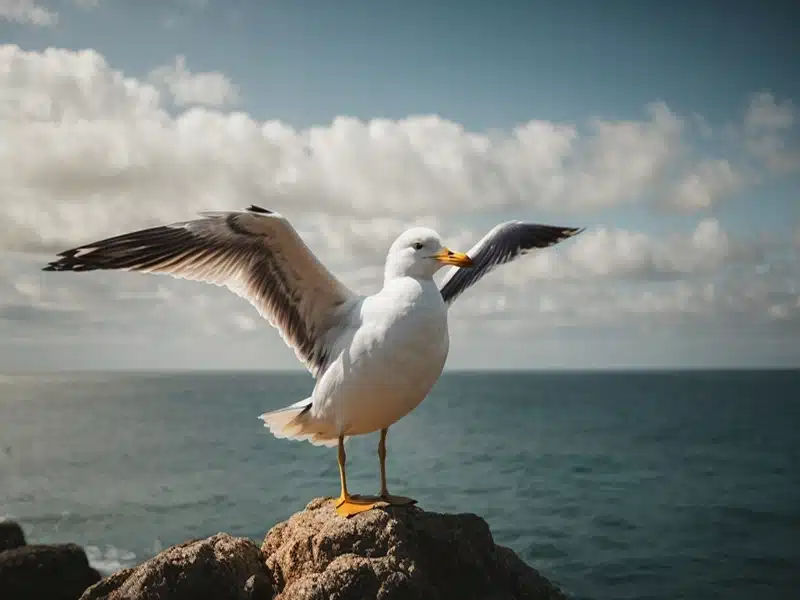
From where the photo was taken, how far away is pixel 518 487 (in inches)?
1489

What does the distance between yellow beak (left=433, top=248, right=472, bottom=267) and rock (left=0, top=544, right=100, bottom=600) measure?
653 centimetres

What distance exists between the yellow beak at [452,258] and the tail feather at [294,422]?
1.92 metres

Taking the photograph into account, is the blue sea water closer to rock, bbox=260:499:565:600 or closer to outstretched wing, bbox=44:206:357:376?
rock, bbox=260:499:565:600

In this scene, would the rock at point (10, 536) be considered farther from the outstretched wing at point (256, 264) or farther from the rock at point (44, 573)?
the outstretched wing at point (256, 264)

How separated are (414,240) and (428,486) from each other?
1297 inches

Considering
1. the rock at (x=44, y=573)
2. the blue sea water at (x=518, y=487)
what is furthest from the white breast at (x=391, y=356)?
the blue sea water at (x=518, y=487)

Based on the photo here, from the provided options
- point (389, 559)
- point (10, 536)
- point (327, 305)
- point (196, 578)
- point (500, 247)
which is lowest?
point (10, 536)

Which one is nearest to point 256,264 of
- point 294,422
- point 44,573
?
point 294,422

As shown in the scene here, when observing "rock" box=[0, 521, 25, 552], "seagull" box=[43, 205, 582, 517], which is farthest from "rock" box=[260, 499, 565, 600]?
"rock" box=[0, 521, 25, 552]

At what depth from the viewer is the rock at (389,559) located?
235 inches

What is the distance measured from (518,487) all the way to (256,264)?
33.0 meters

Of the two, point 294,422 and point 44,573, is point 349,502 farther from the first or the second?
point 44,573

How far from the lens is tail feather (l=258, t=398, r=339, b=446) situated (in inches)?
281

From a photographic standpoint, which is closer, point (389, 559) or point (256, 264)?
point (389, 559)
